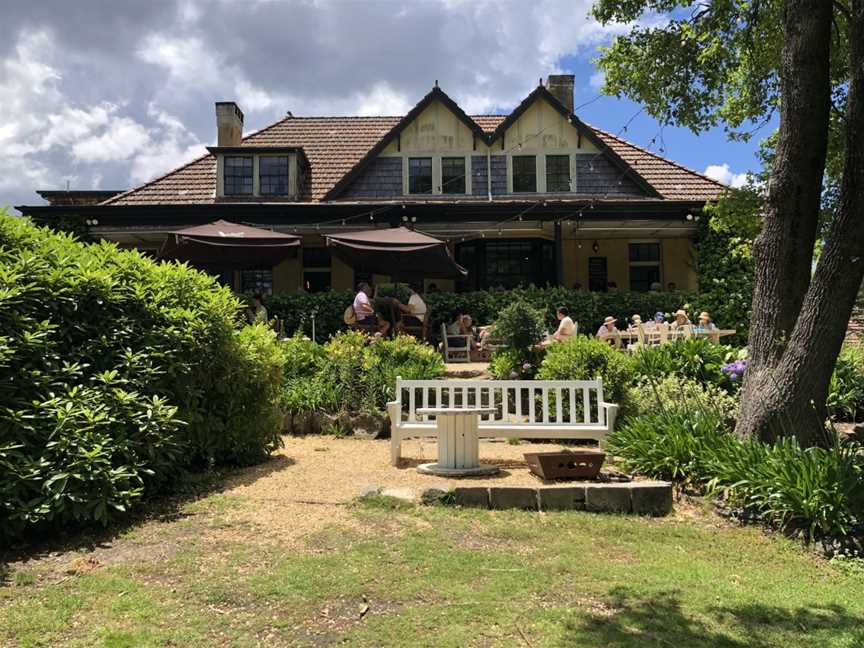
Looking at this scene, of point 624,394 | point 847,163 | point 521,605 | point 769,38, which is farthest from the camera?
point 769,38

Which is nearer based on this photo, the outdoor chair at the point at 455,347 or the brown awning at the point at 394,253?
the brown awning at the point at 394,253

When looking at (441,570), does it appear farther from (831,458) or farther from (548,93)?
(548,93)

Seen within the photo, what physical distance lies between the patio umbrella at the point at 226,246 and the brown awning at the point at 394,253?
39.7 inches

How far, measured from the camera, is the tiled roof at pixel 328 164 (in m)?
19.1

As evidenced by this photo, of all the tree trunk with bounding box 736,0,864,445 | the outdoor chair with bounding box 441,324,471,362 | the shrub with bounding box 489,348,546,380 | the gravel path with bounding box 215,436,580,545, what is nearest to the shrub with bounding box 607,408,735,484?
the tree trunk with bounding box 736,0,864,445

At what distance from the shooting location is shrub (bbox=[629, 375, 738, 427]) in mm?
7586

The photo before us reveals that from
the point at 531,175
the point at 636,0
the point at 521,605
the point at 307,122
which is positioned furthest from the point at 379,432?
the point at 307,122

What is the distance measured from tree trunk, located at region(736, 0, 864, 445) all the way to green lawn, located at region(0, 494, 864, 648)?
5.04 feet

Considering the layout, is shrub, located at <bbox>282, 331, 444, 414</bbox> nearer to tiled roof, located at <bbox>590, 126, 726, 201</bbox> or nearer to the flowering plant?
the flowering plant

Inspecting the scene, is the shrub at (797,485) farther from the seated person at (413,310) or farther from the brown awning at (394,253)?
the seated person at (413,310)

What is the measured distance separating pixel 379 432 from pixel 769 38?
24.2ft

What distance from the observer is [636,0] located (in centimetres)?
914

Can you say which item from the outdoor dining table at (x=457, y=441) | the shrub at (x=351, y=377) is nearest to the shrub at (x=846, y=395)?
the outdoor dining table at (x=457, y=441)

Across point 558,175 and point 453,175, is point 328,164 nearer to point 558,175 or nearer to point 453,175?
→ point 453,175
